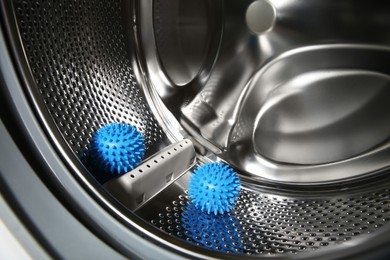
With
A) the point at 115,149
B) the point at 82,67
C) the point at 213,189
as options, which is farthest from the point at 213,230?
the point at 82,67

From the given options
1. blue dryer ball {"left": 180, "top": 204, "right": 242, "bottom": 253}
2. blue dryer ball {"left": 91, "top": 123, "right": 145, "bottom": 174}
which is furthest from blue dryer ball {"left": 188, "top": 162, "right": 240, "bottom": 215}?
blue dryer ball {"left": 91, "top": 123, "right": 145, "bottom": 174}

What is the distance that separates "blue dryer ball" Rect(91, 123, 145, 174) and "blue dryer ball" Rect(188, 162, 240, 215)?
119mm

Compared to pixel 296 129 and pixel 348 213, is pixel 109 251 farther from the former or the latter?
pixel 296 129

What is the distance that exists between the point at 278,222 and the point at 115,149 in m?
0.32

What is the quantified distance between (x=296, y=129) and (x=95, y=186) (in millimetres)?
628

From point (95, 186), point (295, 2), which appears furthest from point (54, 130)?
point (295, 2)

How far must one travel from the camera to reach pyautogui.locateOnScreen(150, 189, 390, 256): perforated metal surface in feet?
1.87

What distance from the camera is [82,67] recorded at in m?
0.68

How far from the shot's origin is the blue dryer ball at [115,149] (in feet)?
2.05

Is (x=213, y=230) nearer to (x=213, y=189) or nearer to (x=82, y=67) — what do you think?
(x=213, y=189)

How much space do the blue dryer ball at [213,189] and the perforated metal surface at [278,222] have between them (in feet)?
0.06

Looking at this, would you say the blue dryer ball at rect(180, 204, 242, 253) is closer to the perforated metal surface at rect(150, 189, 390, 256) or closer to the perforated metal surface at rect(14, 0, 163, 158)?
the perforated metal surface at rect(150, 189, 390, 256)

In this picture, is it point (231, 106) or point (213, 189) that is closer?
point (213, 189)

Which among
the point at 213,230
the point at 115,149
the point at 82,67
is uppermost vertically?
the point at 82,67
